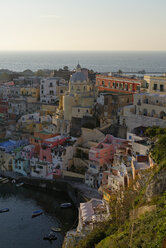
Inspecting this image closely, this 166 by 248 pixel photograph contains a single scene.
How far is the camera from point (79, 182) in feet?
87.1

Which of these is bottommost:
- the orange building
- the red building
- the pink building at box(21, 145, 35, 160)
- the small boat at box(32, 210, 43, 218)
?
the small boat at box(32, 210, 43, 218)

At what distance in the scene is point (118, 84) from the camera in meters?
36.5

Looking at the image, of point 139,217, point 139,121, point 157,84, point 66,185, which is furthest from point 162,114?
point 139,217

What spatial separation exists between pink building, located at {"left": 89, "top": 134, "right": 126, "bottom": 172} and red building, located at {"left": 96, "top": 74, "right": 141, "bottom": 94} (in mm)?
8684

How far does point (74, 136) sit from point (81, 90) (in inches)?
198

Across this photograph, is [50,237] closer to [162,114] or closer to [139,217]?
[139,217]

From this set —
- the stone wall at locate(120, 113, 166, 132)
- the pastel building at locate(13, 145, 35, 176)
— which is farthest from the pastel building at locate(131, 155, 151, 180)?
the pastel building at locate(13, 145, 35, 176)

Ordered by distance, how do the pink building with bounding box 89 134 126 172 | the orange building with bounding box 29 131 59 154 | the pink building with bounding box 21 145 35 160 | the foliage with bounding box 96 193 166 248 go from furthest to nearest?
1. the orange building with bounding box 29 131 59 154
2. the pink building with bounding box 21 145 35 160
3. the pink building with bounding box 89 134 126 172
4. the foliage with bounding box 96 193 166 248

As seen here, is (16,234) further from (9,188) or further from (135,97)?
(135,97)

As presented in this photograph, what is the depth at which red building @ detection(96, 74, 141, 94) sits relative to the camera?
115 feet

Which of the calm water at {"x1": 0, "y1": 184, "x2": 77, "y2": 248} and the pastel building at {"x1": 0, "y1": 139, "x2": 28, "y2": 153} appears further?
the pastel building at {"x1": 0, "y1": 139, "x2": 28, "y2": 153}

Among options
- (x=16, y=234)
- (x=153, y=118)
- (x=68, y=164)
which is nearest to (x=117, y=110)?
(x=153, y=118)

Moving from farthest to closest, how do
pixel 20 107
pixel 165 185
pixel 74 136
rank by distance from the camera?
pixel 20 107 → pixel 74 136 → pixel 165 185

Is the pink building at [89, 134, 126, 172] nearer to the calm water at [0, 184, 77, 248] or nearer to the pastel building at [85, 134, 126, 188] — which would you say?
the pastel building at [85, 134, 126, 188]
